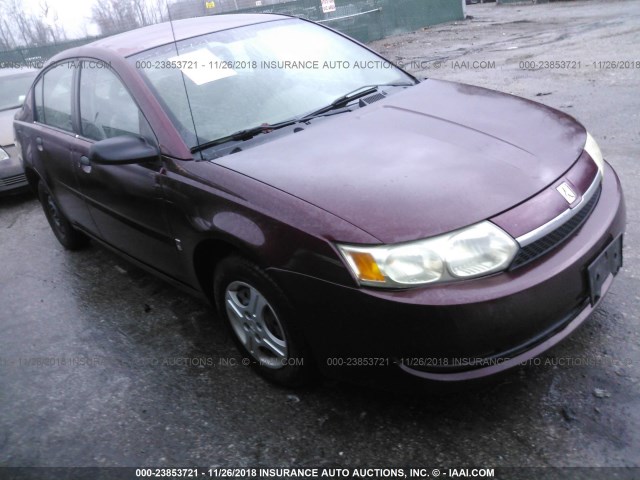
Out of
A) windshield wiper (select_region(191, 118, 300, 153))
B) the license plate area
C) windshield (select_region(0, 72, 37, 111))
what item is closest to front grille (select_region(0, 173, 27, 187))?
windshield (select_region(0, 72, 37, 111))

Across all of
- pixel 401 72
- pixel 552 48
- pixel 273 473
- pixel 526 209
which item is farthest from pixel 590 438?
pixel 552 48

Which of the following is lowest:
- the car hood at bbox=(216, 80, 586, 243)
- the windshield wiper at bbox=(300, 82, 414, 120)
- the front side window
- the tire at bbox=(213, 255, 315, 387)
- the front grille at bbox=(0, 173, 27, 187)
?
the tire at bbox=(213, 255, 315, 387)

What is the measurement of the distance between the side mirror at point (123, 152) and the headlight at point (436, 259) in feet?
4.21

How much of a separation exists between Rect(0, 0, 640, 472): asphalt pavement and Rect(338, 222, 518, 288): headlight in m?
0.53

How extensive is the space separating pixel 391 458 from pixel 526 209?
3.64 ft

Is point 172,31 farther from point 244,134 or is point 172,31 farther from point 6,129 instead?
point 6,129

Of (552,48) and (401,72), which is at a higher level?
(401,72)

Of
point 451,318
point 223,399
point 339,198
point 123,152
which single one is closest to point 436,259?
point 451,318

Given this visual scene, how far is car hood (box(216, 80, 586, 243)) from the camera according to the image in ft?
7.17

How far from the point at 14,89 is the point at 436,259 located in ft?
26.3

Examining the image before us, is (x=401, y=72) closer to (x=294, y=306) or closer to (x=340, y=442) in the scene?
(x=294, y=306)

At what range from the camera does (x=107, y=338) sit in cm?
356

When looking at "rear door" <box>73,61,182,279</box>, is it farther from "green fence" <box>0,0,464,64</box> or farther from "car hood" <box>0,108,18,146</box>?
"green fence" <box>0,0,464,64</box>

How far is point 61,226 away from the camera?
4.95 metres
